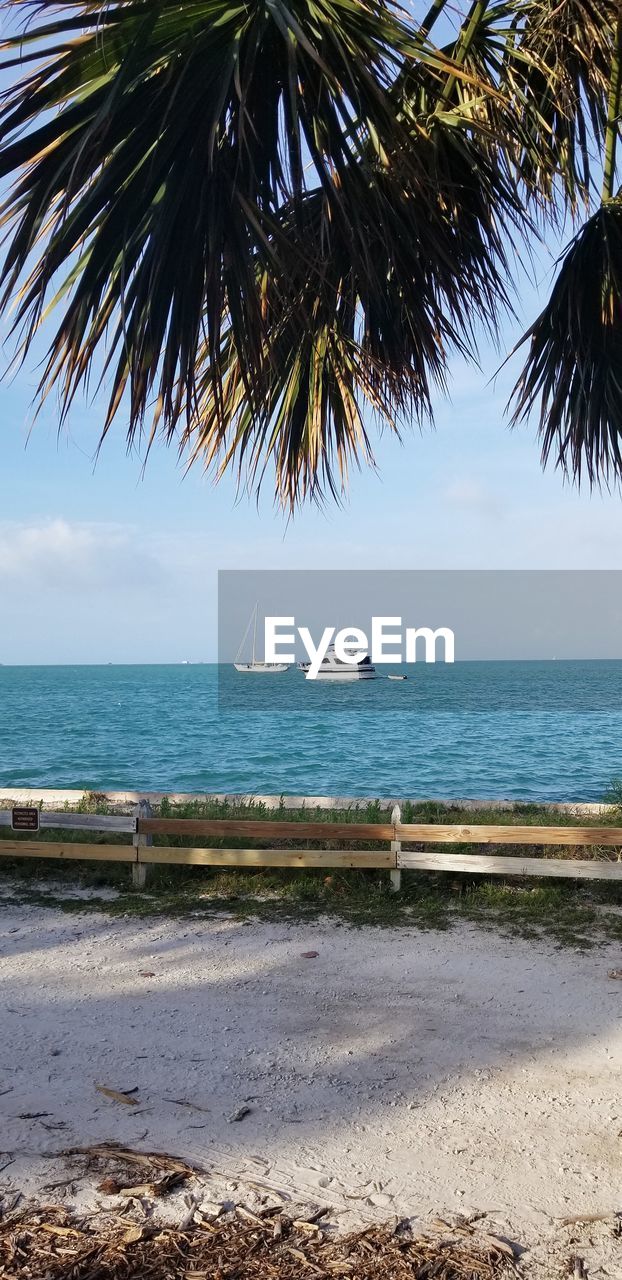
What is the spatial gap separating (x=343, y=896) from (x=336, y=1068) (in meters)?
3.51

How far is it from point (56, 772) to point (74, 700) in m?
64.0

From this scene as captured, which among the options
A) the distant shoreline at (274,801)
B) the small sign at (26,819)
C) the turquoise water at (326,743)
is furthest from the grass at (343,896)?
the turquoise water at (326,743)

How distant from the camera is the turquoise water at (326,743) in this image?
29.2 m

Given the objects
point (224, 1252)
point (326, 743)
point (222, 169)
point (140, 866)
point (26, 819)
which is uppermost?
point (222, 169)

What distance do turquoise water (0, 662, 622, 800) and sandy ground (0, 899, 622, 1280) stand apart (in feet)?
50.7

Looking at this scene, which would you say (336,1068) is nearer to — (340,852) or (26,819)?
(340,852)

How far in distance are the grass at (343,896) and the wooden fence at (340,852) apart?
190mm

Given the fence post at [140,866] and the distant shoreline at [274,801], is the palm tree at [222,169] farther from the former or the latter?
the distant shoreline at [274,801]

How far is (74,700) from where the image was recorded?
94562mm

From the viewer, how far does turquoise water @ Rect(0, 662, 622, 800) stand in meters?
29.2

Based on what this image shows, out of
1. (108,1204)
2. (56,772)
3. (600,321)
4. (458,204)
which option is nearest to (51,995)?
(108,1204)

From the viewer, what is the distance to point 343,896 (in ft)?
27.4

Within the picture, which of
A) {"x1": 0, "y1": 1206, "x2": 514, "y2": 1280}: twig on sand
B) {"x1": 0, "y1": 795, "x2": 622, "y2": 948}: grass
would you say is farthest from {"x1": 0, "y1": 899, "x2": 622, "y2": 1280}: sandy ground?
{"x1": 0, "y1": 795, "x2": 622, "y2": 948}: grass

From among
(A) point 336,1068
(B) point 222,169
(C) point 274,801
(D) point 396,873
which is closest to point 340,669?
(C) point 274,801
